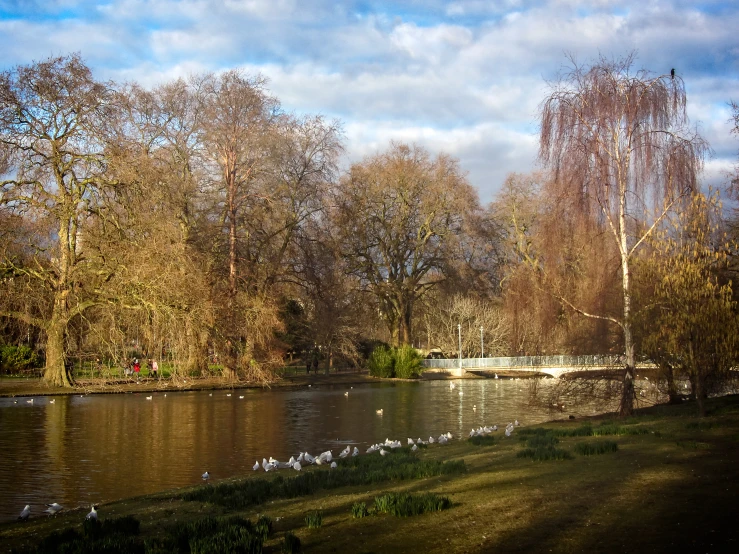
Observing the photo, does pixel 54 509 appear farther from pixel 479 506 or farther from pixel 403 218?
pixel 403 218

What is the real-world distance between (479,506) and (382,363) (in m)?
43.1

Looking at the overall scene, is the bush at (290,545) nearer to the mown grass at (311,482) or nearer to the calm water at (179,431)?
the mown grass at (311,482)

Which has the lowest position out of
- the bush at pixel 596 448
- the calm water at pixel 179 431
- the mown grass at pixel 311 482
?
the calm water at pixel 179 431

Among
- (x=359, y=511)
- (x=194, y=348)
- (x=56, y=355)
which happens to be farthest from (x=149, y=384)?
(x=359, y=511)

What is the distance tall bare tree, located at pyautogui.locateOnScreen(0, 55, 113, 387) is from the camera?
29.8 meters

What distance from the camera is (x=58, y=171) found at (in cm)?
3083

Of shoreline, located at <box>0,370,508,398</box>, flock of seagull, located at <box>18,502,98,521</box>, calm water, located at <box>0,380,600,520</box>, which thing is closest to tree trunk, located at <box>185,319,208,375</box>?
shoreline, located at <box>0,370,508,398</box>

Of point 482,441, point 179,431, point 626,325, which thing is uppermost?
point 626,325

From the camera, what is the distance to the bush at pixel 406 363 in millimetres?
50469

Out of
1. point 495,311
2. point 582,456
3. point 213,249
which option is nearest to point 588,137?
point 582,456

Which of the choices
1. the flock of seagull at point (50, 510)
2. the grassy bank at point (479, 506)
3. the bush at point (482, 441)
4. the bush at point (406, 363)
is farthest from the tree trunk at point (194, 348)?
the bush at point (406, 363)

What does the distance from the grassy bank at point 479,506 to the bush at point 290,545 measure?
18 millimetres

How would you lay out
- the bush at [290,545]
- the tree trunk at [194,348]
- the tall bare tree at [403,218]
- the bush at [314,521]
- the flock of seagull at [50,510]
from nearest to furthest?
1. the bush at [290,545]
2. the bush at [314,521]
3. the flock of seagull at [50,510]
4. the tree trunk at [194,348]
5. the tall bare tree at [403,218]

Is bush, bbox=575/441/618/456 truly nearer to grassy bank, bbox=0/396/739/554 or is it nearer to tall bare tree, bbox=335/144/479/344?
grassy bank, bbox=0/396/739/554
